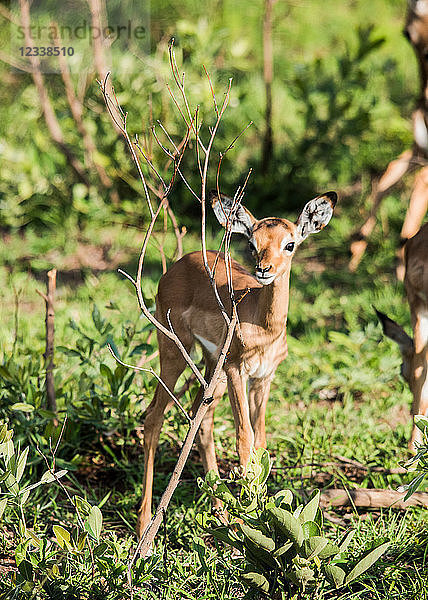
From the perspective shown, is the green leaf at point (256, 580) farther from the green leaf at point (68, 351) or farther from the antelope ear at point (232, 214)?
the green leaf at point (68, 351)

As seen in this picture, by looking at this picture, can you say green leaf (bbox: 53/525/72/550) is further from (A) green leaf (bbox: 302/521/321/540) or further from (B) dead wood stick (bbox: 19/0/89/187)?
(B) dead wood stick (bbox: 19/0/89/187)

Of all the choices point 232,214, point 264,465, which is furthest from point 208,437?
point 232,214

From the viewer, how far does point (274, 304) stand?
8.50 feet

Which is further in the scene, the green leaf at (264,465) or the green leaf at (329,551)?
the green leaf at (264,465)

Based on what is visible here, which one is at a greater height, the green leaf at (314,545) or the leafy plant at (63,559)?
the green leaf at (314,545)

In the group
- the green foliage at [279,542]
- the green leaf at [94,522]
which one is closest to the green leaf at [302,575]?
the green foliage at [279,542]

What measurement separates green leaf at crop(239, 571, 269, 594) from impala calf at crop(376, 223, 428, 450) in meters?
1.36

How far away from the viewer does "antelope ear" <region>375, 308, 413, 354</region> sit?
11.1ft

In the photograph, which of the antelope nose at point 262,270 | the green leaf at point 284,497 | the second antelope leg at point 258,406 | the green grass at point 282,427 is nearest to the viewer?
the green leaf at point 284,497

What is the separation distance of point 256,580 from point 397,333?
157cm

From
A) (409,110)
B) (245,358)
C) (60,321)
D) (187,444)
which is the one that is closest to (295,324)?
(60,321)

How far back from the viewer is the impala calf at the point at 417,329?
3.34 meters

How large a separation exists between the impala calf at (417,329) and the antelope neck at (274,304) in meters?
0.85

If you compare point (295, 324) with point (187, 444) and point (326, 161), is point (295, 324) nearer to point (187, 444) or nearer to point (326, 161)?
point (326, 161)
